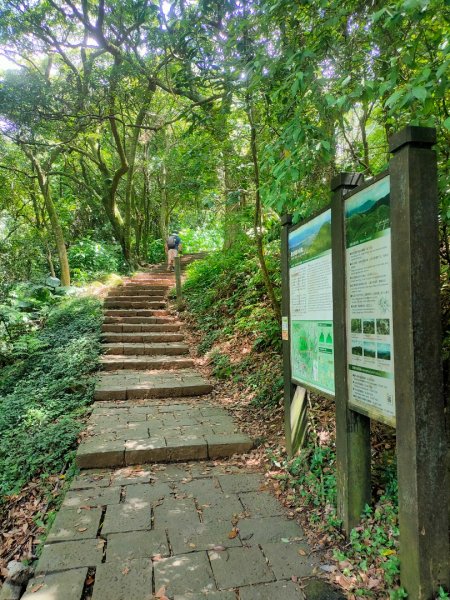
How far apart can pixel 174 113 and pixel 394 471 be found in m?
12.4

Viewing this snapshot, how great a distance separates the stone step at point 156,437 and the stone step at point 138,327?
3.25m

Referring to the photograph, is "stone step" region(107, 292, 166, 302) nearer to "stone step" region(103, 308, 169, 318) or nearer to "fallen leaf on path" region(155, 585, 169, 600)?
"stone step" region(103, 308, 169, 318)

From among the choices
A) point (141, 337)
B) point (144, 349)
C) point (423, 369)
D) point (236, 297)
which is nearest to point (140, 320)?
point (141, 337)

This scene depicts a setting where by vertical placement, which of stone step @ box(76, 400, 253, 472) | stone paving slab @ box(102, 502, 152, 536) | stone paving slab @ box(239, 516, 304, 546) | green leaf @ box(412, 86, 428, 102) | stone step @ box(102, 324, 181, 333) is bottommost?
A: stone paving slab @ box(239, 516, 304, 546)

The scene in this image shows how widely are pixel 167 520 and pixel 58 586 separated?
790mm

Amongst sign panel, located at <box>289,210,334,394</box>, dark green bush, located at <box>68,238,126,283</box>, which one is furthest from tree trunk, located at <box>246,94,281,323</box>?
dark green bush, located at <box>68,238,126,283</box>

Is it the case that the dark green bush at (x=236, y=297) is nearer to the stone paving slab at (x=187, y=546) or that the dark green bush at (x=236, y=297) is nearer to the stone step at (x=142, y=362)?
the stone step at (x=142, y=362)

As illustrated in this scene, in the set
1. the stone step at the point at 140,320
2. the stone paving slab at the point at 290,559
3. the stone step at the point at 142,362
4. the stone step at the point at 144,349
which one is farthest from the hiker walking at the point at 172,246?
the stone paving slab at the point at 290,559

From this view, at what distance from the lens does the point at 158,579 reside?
2184 millimetres

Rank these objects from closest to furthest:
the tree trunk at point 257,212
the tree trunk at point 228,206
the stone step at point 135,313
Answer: the tree trunk at point 257,212, the tree trunk at point 228,206, the stone step at point 135,313

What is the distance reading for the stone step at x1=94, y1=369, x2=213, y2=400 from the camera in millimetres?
5250

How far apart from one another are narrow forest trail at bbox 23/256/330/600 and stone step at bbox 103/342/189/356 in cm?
179

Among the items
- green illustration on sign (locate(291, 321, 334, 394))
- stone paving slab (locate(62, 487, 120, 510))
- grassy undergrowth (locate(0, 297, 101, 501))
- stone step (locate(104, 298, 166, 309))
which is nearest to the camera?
green illustration on sign (locate(291, 321, 334, 394))

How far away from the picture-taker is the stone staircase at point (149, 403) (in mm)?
3721
